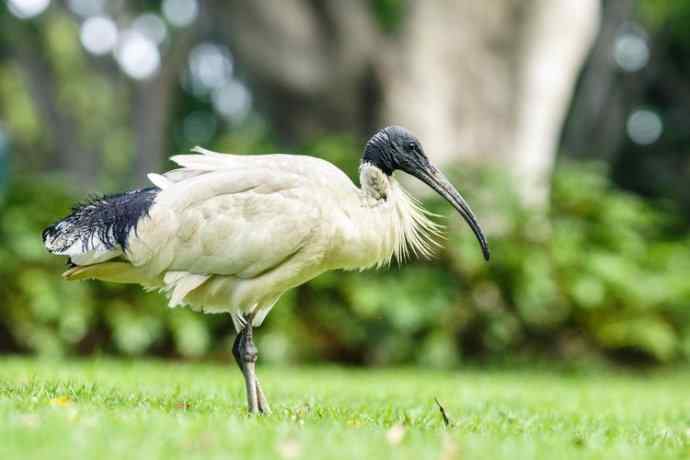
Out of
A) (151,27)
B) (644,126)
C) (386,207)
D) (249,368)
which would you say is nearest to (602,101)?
(644,126)

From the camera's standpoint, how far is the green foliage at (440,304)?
11211mm

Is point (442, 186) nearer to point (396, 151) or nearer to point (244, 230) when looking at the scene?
point (396, 151)

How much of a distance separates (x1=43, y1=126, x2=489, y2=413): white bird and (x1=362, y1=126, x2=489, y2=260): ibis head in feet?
0.58

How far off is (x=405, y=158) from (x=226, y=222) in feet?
3.48

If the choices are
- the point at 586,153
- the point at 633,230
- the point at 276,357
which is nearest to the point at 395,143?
the point at 276,357

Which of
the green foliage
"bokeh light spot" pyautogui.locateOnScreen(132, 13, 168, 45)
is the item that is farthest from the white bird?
"bokeh light spot" pyautogui.locateOnScreen(132, 13, 168, 45)

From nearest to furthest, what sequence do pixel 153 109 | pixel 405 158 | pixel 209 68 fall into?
pixel 405 158 → pixel 153 109 → pixel 209 68

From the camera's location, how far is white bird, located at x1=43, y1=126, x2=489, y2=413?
5410 mm

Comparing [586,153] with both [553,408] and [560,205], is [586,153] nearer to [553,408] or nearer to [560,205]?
[560,205]

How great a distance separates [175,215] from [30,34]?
14840 millimetres

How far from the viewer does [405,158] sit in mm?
5797

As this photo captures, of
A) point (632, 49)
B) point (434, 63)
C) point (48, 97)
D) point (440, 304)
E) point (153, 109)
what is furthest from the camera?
point (632, 49)

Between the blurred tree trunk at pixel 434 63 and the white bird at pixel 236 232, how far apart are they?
29.1 ft

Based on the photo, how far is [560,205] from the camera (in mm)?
13117
